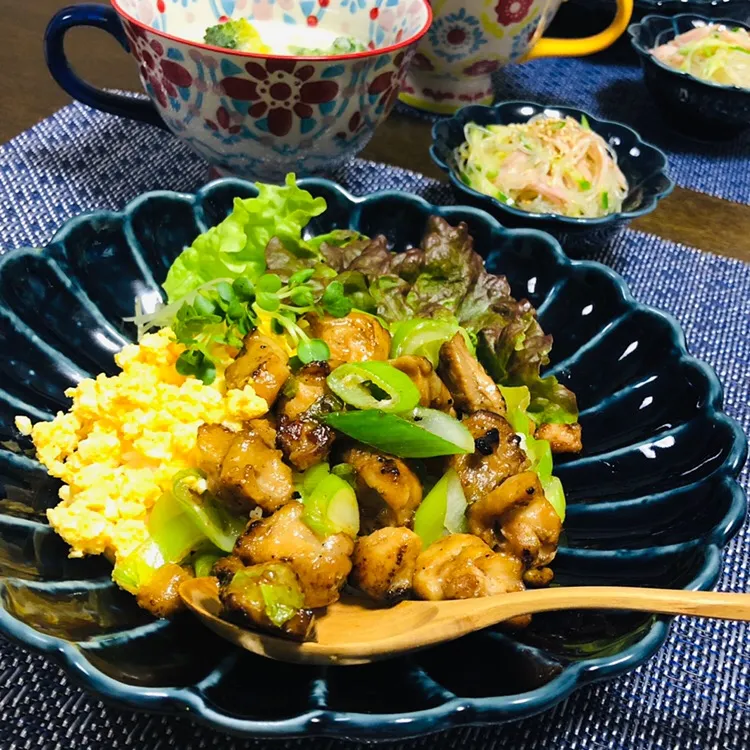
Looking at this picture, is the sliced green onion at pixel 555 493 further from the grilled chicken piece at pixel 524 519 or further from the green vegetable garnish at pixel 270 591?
the green vegetable garnish at pixel 270 591

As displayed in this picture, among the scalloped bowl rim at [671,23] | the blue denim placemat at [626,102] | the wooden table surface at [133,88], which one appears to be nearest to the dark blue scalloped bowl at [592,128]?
the wooden table surface at [133,88]

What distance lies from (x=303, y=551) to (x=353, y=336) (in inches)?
24.2

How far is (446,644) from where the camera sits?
135 cm

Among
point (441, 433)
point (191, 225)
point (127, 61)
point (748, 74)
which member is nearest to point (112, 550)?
point (441, 433)

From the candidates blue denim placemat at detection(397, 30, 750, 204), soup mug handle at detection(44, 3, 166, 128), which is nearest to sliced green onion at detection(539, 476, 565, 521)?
soup mug handle at detection(44, 3, 166, 128)

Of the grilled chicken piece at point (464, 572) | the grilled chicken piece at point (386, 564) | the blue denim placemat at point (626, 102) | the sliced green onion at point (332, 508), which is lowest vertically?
the blue denim placemat at point (626, 102)

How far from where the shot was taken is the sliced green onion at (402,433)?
152 centimetres

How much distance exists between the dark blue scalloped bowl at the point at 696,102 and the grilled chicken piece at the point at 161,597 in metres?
3.35

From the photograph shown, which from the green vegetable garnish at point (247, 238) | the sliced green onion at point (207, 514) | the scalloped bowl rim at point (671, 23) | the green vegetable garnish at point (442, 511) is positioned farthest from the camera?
the scalloped bowl rim at point (671, 23)

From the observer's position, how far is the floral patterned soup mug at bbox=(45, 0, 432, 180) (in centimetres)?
218

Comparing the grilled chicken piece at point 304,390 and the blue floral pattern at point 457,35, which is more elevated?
the grilled chicken piece at point 304,390

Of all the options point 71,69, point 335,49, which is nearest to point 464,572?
point 335,49

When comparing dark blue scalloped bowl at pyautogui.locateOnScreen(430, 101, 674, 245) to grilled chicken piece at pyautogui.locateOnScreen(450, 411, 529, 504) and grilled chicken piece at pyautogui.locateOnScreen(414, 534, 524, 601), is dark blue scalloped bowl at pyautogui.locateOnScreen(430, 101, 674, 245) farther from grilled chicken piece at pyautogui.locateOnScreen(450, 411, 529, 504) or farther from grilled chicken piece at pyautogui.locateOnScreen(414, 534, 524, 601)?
grilled chicken piece at pyautogui.locateOnScreen(414, 534, 524, 601)

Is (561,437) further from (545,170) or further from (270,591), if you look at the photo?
(545,170)
